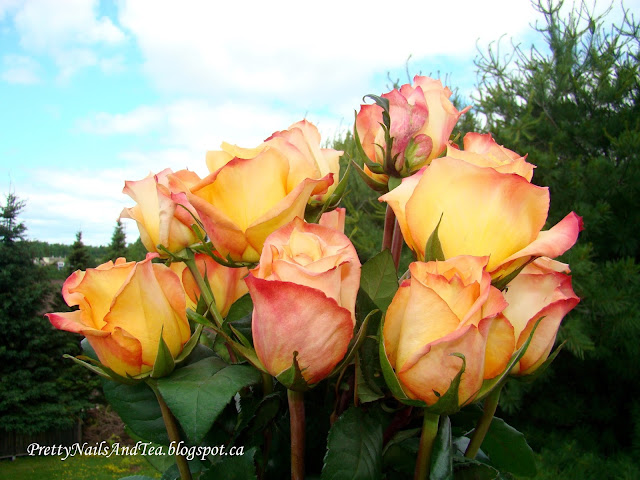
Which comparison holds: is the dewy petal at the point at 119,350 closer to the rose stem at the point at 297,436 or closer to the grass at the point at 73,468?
the rose stem at the point at 297,436

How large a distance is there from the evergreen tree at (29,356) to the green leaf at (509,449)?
6.68 metres

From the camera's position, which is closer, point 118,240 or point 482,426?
point 482,426

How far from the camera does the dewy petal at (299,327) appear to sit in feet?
0.84

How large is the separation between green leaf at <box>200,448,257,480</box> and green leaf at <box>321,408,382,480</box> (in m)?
0.06

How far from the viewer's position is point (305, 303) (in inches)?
10.1

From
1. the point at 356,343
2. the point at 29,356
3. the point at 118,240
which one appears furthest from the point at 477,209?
the point at 118,240

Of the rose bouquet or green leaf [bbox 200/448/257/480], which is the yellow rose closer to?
the rose bouquet

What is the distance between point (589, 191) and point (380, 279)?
2841 mm

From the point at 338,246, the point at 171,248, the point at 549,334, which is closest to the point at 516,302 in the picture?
the point at 549,334

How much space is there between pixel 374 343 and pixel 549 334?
0.36 feet

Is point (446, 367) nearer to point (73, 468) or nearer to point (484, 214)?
point (484, 214)

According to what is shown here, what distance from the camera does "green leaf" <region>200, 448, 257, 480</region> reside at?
31 centimetres

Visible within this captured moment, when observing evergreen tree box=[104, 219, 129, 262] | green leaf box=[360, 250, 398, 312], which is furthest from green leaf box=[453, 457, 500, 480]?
evergreen tree box=[104, 219, 129, 262]

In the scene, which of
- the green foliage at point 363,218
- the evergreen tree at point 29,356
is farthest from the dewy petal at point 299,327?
the evergreen tree at point 29,356
